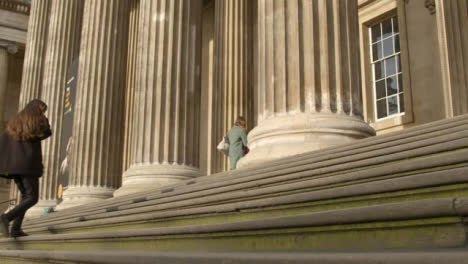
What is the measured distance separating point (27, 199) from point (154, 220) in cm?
163

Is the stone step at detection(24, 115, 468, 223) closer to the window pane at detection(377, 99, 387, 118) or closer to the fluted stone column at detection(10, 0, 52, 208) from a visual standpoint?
the window pane at detection(377, 99, 387, 118)

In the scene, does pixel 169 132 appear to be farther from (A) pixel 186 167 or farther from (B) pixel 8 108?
(B) pixel 8 108

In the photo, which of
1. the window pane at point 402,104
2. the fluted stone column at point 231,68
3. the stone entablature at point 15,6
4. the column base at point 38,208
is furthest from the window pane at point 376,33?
the stone entablature at point 15,6

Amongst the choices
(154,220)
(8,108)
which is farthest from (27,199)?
(8,108)

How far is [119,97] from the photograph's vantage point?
14305 mm

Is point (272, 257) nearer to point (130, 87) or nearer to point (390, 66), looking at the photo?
point (390, 66)

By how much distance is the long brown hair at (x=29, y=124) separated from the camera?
600cm

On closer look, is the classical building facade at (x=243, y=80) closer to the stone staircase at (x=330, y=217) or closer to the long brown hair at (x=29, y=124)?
the stone staircase at (x=330, y=217)

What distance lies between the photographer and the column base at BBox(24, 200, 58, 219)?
15672 mm

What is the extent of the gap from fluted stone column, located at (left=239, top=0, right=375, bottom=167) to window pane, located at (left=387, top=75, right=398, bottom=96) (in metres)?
6.24

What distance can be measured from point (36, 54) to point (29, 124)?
14326mm

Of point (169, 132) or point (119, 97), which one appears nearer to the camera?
point (169, 132)

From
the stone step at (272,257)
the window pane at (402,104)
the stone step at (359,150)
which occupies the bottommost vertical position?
the stone step at (272,257)

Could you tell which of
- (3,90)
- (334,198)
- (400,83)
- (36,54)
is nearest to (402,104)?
(400,83)
